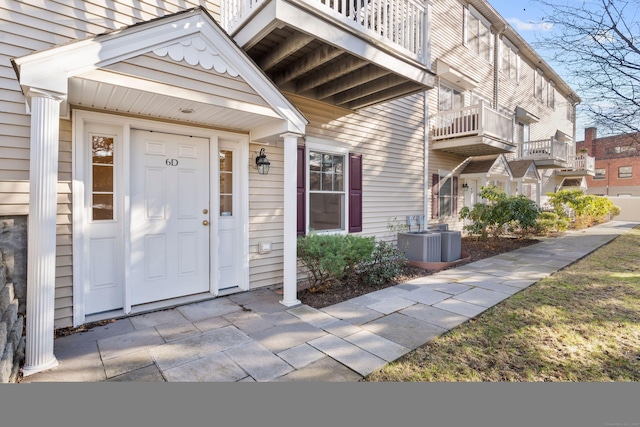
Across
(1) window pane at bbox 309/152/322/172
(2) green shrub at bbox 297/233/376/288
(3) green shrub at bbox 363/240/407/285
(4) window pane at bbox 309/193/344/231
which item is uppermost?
(1) window pane at bbox 309/152/322/172

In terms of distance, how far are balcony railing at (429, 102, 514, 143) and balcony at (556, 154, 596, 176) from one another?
1261cm

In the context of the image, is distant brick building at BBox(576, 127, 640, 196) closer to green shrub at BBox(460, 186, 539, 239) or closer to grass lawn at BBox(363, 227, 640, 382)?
green shrub at BBox(460, 186, 539, 239)

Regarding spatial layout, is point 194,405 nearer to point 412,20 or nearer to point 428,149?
point 412,20

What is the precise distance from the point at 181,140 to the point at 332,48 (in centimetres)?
236

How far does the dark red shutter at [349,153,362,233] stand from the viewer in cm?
609

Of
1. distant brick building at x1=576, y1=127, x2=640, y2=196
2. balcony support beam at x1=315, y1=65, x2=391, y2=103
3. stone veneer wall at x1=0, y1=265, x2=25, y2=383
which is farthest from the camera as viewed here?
distant brick building at x1=576, y1=127, x2=640, y2=196

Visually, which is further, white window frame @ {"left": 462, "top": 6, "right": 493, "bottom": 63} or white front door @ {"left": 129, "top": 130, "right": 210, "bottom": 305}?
white window frame @ {"left": 462, "top": 6, "right": 493, "bottom": 63}

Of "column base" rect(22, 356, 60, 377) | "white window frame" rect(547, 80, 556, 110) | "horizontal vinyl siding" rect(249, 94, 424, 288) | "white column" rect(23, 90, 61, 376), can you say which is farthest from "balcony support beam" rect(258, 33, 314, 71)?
"white window frame" rect(547, 80, 556, 110)

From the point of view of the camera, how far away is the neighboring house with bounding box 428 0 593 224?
8.57 meters

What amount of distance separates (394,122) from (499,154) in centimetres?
531

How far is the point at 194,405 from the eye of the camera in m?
2.08

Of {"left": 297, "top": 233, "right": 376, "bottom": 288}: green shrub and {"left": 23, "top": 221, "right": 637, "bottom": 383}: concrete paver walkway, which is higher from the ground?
A: {"left": 297, "top": 233, "right": 376, "bottom": 288}: green shrub

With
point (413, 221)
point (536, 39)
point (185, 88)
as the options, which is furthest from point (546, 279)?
point (185, 88)

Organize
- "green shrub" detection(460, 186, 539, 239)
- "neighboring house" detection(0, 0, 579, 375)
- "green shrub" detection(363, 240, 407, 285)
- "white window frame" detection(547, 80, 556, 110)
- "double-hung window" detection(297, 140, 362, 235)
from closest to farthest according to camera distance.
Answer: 1. "neighboring house" detection(0, 0, 579, 375)
2. "green shrub" detection(363, 240, 407, 285)
3. "double-hung window" detection(297, 140, 362, 235)
4. "green shrub" detection(460, 186, 539, 239)
5. "white window frame" detection(547, 80, 556, 110)
